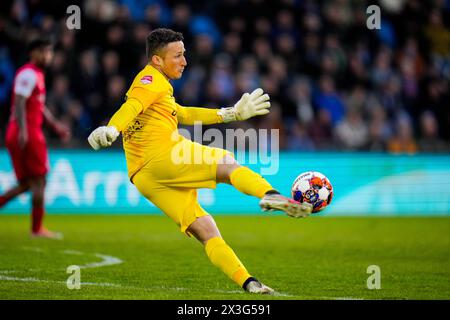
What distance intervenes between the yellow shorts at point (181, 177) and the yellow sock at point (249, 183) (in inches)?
9.1

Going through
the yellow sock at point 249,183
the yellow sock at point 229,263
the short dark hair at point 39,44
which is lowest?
the yellow sock at point 229,263

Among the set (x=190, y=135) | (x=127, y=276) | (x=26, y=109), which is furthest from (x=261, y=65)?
(x=127, y=276)

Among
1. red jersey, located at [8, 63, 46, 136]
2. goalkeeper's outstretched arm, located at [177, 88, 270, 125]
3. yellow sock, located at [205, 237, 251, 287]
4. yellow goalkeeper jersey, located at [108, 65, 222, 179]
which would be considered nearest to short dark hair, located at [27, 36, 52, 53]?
red jersey, located at [8, 63, 46, 136]

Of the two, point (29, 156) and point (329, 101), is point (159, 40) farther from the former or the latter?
point (329, 101)

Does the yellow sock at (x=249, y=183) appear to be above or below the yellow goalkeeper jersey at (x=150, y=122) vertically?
below

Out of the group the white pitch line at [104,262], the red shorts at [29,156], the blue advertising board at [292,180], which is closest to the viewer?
the white pitch line at [104,262]

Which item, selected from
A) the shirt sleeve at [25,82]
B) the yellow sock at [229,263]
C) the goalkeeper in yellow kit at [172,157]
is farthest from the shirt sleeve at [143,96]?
the shirt sleeve at [25,82]

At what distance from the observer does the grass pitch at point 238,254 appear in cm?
748

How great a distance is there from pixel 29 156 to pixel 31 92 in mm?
937

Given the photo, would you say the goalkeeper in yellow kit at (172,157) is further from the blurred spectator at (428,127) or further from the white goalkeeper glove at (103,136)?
the blurred spectator at (428,127)

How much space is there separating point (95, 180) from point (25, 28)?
3.64 meters

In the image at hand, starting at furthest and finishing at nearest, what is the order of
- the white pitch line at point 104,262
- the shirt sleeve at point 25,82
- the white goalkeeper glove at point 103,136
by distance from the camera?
the shirt sleeve at point 25,82 < the white pitch line at point 104,262 < the white goalkeeper glove at point 103,136

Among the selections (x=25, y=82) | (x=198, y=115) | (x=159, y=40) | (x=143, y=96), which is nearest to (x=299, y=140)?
(x=25, y=82)

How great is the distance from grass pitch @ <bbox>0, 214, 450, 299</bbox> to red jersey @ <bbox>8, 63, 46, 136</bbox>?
1.64 meters
